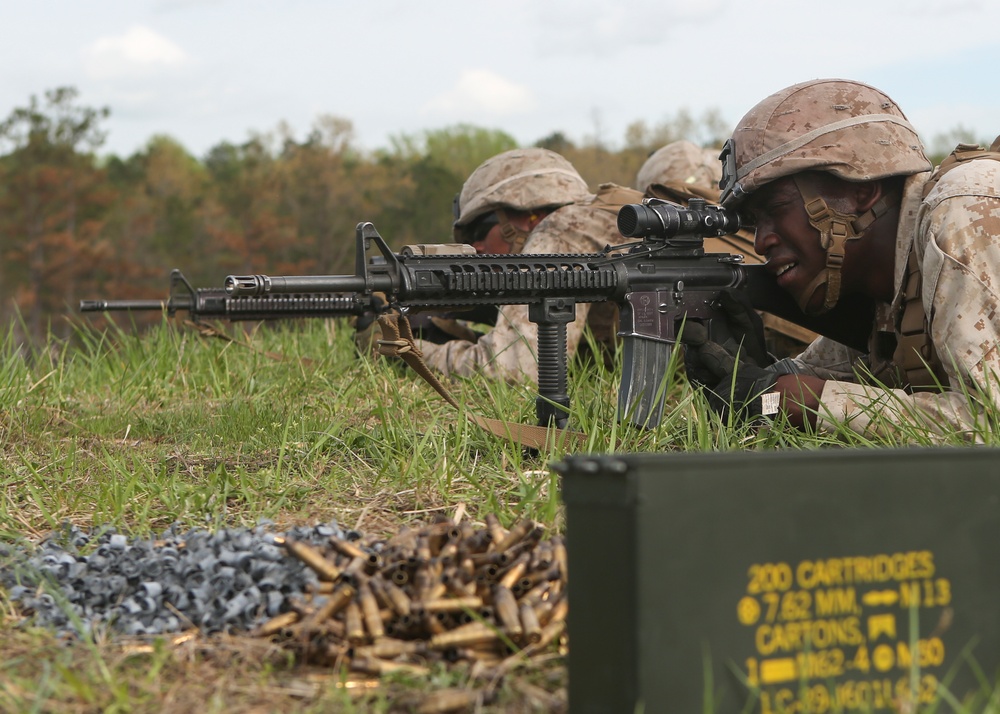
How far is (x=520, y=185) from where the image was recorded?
6.48 metres

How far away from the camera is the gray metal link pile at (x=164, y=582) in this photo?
2.43 m

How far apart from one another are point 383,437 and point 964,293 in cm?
211

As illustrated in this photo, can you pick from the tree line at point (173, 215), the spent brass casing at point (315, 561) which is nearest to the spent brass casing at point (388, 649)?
the spent brass casing at point (315, 561)

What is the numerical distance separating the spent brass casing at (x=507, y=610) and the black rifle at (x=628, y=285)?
1.93m

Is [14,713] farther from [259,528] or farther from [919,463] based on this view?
[919,463]

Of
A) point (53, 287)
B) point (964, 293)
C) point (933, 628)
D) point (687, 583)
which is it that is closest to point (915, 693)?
point (933, 628)

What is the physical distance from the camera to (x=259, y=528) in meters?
2.88

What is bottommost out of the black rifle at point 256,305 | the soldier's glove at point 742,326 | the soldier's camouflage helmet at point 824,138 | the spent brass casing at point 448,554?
the spent brass casing at point 448,554

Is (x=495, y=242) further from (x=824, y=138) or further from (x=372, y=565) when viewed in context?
(x=372, y=565)

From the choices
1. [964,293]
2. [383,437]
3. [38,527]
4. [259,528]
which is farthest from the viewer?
[383,437]

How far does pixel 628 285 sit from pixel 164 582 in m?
2.49

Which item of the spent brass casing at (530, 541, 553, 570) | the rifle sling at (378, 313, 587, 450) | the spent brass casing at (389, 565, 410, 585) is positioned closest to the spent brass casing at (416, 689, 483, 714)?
the spent brass casing at (389, 565, 410, 585)

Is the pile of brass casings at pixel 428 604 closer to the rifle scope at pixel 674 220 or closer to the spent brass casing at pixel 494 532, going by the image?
the spent brass casing at pixel 494 532

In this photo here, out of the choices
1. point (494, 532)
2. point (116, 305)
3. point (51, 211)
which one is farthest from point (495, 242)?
point (51, 211)
